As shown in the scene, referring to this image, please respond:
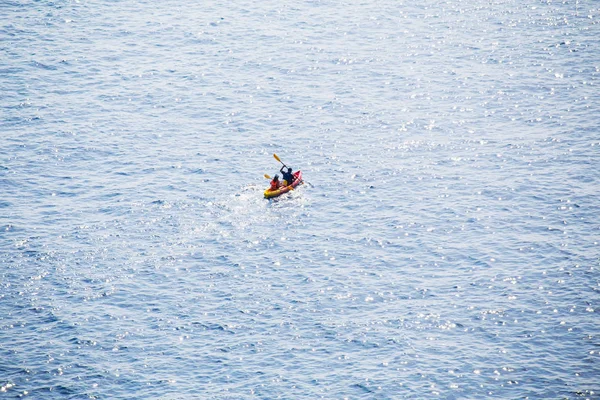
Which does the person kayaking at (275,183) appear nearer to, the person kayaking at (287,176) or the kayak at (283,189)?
the kayak at (283,189)

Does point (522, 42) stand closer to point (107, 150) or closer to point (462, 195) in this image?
point (462, 195)

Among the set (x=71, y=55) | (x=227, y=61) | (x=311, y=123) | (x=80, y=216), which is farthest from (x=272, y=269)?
(x=71, y=55)

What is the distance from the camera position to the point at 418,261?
6141 cm

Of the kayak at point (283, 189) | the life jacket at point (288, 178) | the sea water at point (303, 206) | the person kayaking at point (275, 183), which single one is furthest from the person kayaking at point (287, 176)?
the sea water at point (303, 206)

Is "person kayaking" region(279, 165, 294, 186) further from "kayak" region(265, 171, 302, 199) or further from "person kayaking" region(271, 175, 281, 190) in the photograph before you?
"person kayaking" region(271, 175, 281, 190)

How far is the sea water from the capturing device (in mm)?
51344

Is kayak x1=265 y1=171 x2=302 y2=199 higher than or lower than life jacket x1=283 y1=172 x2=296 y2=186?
lower

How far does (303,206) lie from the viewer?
69125mm

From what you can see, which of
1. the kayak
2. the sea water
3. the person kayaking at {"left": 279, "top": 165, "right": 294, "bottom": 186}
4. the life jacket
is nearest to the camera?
the sea water

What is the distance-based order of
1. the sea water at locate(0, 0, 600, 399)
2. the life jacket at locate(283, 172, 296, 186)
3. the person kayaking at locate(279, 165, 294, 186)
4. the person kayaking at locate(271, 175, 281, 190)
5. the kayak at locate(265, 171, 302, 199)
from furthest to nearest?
the life jacket at locate(283, 172, 296, 186) < the person kayaking at locate(279, 165, 294, 186) < the person kayaking at locate(271, 175, 281, 190) < the kayak at locate(265, 171, 302, 199) < the sea water at locate(0, 0, 600, 399)

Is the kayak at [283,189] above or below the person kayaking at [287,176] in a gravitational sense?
below

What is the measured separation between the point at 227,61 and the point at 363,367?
5899cm

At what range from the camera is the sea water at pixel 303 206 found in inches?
2021

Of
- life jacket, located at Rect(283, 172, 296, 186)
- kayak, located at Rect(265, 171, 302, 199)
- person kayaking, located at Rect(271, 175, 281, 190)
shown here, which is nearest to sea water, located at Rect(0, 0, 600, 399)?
kayak, located at Rect(265, 171, 302, 199)
